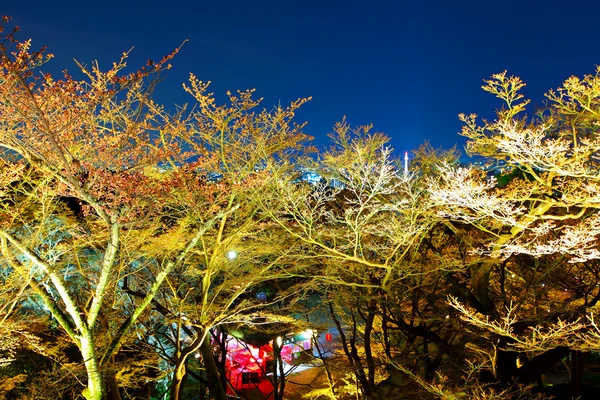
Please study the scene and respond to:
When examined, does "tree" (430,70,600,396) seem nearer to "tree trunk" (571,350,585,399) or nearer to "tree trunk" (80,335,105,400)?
"tree trunk" (571,350,585,399)

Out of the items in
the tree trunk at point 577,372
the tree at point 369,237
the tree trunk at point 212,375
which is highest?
the tree at point 369,237

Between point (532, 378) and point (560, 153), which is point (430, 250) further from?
point (560, 153)

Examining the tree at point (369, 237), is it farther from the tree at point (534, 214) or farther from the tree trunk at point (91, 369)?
the tree trunk at point (91, 369)

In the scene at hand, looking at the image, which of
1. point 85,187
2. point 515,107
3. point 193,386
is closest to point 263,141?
point 85,187

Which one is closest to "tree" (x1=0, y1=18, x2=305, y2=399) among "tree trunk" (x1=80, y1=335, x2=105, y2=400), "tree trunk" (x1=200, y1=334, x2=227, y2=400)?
"tree trunk" (x1=80, y1=335, x2=105, y2=400)

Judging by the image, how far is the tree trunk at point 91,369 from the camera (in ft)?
18.6

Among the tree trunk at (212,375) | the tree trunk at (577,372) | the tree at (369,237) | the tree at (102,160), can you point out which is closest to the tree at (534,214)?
the tree trunk at (577,372)

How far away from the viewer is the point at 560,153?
5250 millimetres

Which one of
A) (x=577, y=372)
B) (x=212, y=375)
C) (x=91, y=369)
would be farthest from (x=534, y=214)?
(x=212, y=375)

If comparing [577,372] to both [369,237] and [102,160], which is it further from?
[102,160]

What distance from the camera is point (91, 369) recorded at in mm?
5656

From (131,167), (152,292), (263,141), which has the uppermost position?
(263,141)

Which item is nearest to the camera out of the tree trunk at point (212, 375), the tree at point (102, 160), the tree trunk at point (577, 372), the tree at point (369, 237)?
the tree at point (102, 160)

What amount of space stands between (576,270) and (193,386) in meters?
14.7
